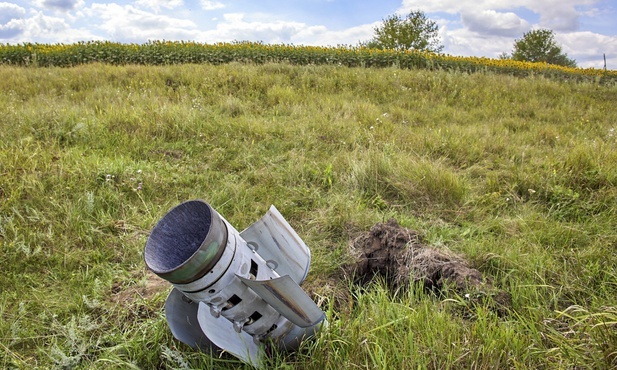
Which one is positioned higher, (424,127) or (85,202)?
(424,127)

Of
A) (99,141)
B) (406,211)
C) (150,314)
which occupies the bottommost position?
(150,314)

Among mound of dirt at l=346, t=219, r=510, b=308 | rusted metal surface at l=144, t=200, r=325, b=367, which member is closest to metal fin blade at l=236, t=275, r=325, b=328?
rusted metal surface at l=144, t=200, r=325, b=367

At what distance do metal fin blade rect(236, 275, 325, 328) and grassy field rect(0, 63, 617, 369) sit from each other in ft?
0.78

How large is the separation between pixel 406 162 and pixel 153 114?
3493 millimetres

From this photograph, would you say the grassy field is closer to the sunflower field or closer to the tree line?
the sunflower field

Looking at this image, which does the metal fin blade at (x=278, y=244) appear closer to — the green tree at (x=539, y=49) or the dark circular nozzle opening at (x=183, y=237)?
the dark circular nozzle opening at (x=183, y=237)

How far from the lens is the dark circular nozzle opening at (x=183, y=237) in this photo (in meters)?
1.51

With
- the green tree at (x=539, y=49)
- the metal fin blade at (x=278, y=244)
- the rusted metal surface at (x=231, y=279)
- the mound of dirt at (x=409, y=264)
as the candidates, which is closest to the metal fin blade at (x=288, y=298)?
the rusted metal surface at (x=231, y=279)

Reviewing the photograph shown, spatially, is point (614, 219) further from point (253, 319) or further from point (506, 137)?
point (253, 319)

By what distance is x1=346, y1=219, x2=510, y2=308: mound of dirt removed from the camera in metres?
2.42

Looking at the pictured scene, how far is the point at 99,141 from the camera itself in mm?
4875

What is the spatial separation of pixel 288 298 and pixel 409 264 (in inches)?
50.0

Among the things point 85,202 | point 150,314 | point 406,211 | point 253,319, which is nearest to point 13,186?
point 85,202

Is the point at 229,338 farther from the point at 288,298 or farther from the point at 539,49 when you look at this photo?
the point at 539,49
